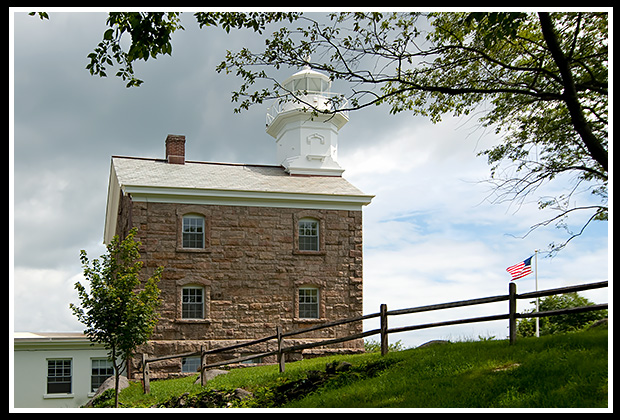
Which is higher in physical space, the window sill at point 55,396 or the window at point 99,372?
the window at point 99,372

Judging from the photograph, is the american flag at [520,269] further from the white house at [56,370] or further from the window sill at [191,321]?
the white house at [56,370]

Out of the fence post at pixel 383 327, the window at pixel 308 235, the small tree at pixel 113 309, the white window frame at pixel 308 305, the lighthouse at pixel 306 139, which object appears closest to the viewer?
the fence post at pixel 383 327

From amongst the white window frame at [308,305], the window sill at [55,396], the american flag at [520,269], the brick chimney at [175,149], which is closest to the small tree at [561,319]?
the american flag at [520,269]

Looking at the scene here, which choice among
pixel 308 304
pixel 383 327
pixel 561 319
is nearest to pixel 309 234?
pixel 308 304

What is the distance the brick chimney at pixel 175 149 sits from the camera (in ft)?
91.7

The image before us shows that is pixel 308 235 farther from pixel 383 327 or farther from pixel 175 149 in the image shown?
pixel 383 327

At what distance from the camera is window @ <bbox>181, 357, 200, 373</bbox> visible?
23.7 meters

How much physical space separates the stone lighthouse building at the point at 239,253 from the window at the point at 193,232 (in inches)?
1.4

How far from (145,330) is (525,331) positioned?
16701 mm

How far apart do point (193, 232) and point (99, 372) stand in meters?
6.00

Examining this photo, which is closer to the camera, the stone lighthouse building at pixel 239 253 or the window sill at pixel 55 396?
the window sill at pixel 55 396

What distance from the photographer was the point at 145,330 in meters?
17.9
